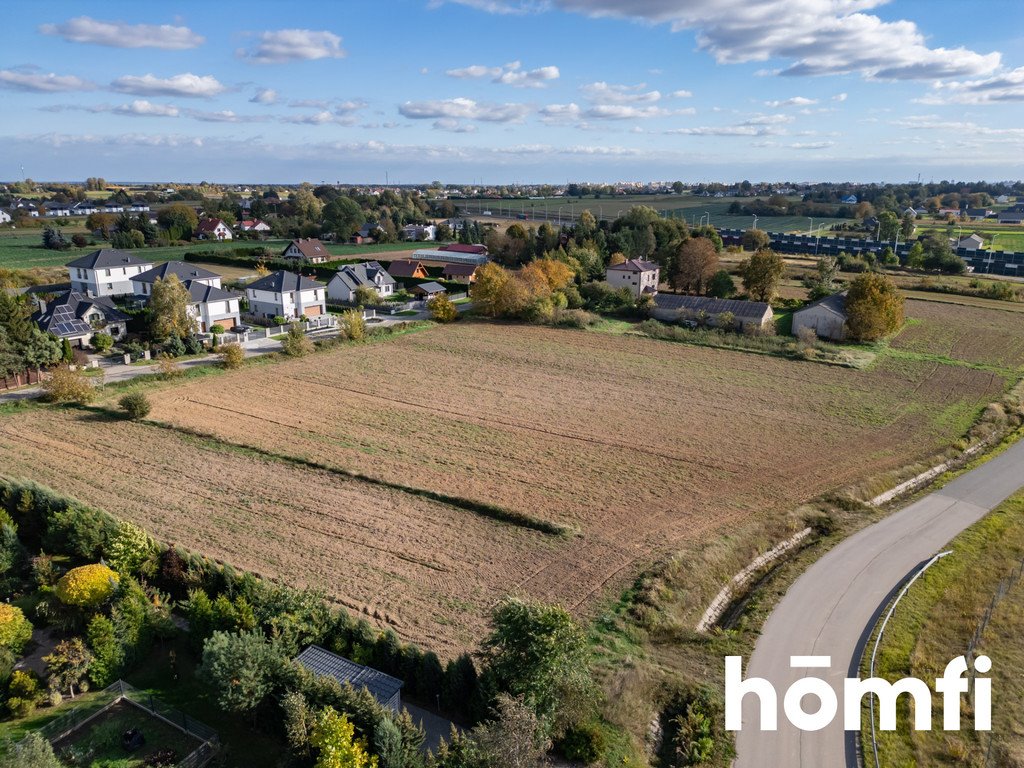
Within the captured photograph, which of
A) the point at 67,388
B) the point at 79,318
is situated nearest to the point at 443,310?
the point at 79,318

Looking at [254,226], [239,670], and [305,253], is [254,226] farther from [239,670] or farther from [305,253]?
[239,670]

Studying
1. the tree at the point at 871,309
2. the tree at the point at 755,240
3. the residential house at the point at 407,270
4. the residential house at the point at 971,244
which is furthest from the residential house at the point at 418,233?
the residential house at the point at 971,244

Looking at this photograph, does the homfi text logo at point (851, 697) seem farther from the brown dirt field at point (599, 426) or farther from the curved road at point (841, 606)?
the brown dirt field at point (599, 426)

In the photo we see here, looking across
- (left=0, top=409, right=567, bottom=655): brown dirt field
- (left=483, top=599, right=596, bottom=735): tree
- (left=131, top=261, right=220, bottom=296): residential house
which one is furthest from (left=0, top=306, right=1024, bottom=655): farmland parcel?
(left=131, top=261, right=220, bottom=296): residential house

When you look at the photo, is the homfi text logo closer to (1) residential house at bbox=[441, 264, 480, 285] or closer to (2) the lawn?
(2) the lawn

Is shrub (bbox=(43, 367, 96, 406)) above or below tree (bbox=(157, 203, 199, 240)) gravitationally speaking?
below

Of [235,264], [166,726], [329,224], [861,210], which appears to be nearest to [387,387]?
[166,726]
